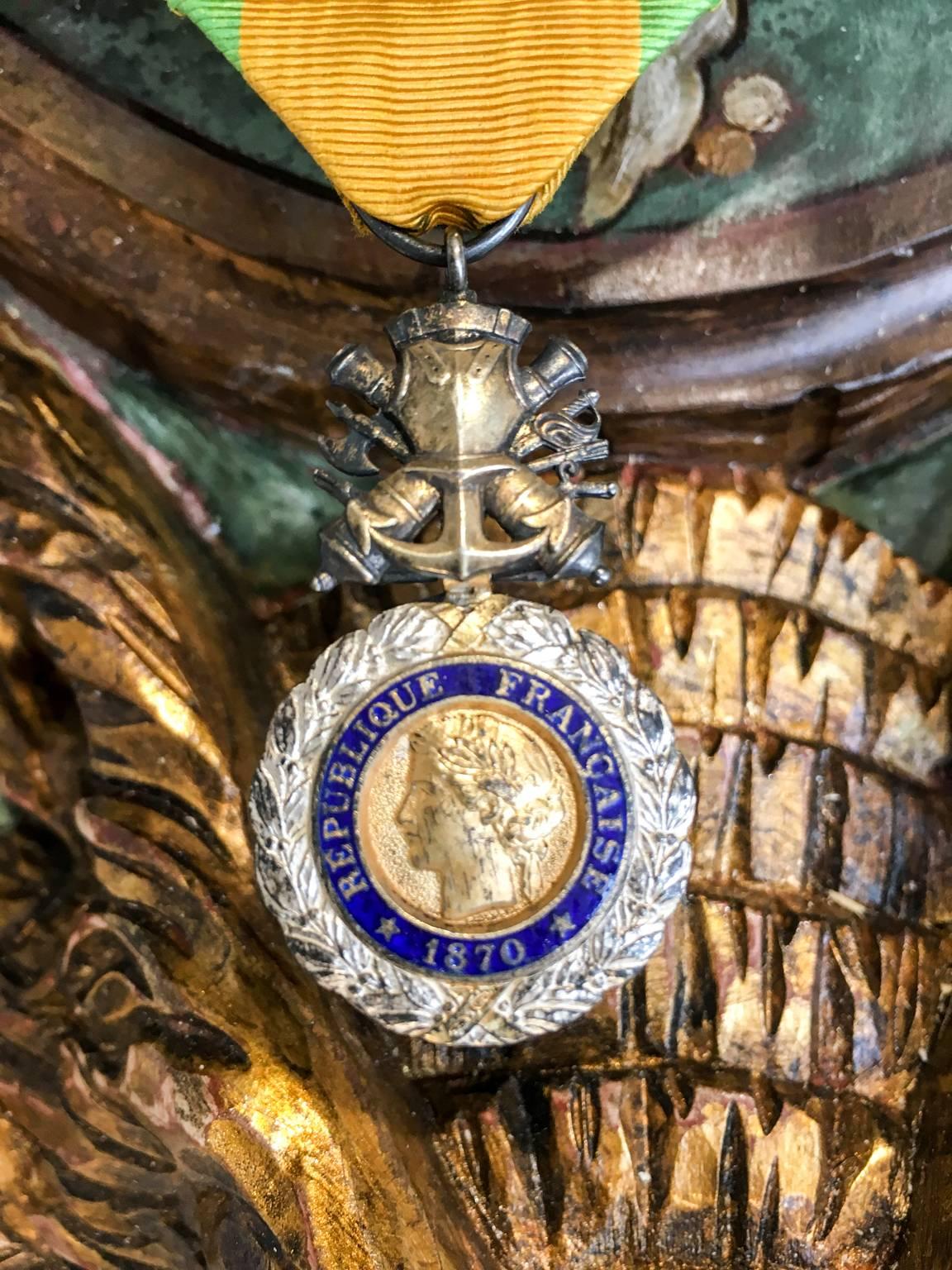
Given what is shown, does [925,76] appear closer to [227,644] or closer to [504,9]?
[504,9]

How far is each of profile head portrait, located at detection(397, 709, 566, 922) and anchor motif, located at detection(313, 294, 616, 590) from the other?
8.4 inches

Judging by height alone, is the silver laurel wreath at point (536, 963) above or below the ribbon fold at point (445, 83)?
below

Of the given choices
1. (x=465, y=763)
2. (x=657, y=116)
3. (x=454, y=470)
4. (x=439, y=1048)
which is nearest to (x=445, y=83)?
(x=657, y=116)

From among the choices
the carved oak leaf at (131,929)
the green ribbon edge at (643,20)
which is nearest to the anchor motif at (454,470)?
the carved oak leaf at (131,929)

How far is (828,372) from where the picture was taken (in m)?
1.74

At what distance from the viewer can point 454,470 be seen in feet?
4.87

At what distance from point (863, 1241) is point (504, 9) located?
1538 mm

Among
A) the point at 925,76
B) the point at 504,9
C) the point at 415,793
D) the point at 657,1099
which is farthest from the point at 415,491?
the point at 925,76

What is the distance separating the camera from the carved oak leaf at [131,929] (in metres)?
1.48

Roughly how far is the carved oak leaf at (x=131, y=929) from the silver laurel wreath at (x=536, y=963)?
4.5 inches

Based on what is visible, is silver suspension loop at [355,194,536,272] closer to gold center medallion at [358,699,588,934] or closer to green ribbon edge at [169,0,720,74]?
green ribbon edge at [169,0,720,74]

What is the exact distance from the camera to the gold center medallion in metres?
1.44

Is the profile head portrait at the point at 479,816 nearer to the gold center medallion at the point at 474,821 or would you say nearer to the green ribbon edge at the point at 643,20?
the gold center medallion at the point at 474,821

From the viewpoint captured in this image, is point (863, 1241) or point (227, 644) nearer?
point (863, 1241)
